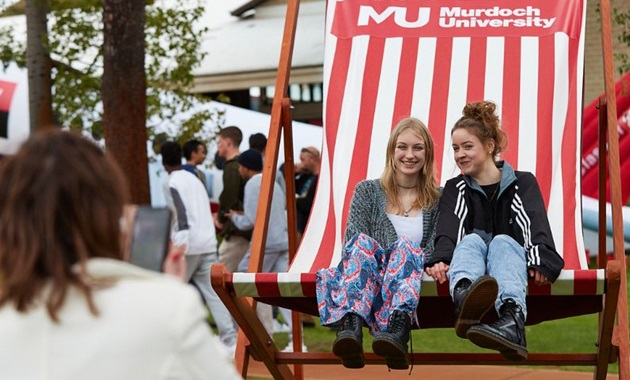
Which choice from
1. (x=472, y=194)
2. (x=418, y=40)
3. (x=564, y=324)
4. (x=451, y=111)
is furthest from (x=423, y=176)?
(x=564, y=324)

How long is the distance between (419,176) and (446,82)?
1.28 metres

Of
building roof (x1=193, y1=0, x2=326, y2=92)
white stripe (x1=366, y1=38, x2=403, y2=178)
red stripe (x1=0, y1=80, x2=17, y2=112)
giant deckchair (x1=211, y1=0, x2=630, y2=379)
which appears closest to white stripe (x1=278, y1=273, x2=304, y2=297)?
giant deckchair (x1=211, y1=0, x2=630, y2=379)

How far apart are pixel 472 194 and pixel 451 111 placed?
1.34m

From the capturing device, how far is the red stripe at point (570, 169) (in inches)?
212

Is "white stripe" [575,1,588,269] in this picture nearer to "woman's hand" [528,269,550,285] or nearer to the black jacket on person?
the black jacket on person

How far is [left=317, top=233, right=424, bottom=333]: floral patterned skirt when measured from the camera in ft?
14.5

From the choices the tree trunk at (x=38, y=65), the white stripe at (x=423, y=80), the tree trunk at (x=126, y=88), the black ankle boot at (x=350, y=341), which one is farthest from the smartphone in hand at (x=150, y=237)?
the tree trunk at (x=38, y=65)

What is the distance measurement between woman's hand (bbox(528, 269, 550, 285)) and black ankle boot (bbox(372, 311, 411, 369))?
1.51 feet

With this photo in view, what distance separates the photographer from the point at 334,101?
6215 mm

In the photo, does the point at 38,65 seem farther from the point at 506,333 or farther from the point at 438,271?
the point at 506,333

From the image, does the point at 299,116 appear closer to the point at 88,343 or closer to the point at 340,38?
the point at 340,38

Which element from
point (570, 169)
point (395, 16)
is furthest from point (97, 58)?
point (570, 169)

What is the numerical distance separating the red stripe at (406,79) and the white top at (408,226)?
50.1 inches

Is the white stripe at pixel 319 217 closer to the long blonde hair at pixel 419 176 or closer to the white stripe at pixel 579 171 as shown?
the long blonde hair at pixel 419 176
